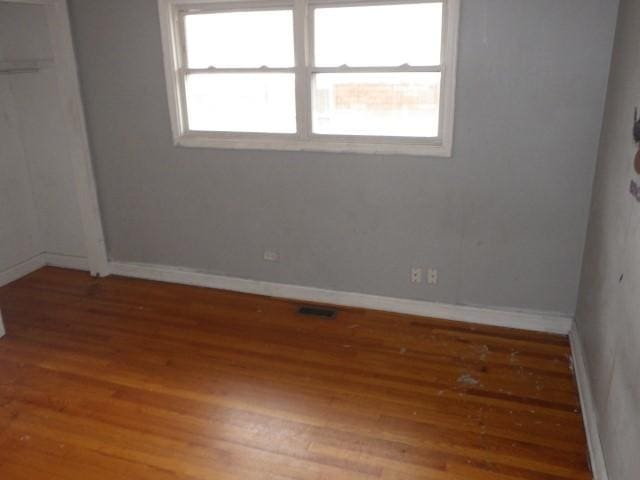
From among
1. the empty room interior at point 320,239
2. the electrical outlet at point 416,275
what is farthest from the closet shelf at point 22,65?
the electrical outlet at point 416,275

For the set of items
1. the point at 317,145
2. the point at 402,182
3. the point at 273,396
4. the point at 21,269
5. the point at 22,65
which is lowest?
the point at 273,396

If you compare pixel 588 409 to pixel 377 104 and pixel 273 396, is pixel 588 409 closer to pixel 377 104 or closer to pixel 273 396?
pixel 273 396

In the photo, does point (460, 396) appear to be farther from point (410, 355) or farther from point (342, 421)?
point (342, 421)

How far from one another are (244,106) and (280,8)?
2.37ft

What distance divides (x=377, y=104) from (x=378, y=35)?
0.43 m

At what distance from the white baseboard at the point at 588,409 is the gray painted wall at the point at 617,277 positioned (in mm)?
55

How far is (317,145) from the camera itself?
3.56 metres

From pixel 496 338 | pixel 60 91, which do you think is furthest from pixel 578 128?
pixel 60 91

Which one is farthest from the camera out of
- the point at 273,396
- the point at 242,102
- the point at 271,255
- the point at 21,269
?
the point at 21,269

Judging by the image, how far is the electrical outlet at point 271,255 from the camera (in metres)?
3.95

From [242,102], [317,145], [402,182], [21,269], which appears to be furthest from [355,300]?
[21,269]

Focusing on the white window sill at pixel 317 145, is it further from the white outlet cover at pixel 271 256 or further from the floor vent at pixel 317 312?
the floor vent at pixel 317 312

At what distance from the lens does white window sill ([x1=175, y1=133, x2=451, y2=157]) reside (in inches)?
131

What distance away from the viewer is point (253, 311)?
380 centimetres
